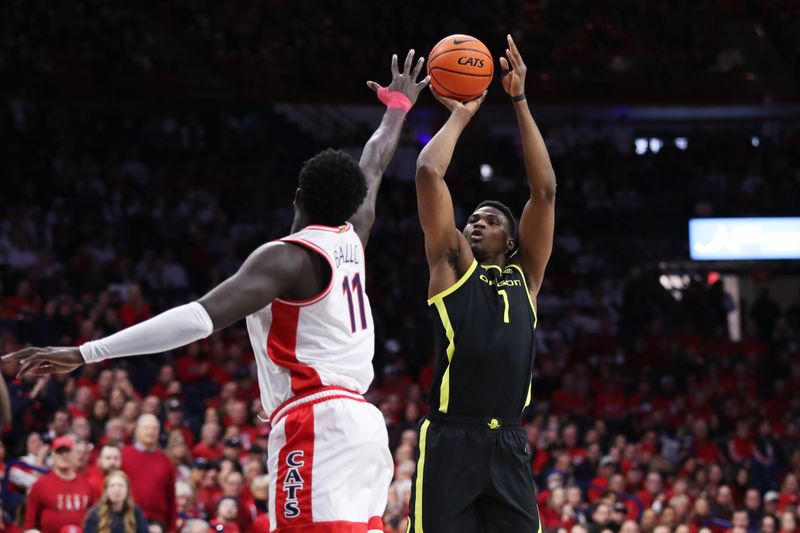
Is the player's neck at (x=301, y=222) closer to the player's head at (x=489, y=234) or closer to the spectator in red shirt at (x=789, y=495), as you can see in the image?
the player's head at (x=489, y=234)

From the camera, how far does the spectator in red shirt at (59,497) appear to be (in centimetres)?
884

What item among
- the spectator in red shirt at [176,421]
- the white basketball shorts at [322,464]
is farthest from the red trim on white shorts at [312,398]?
the spectator in red shirt at [176,421]

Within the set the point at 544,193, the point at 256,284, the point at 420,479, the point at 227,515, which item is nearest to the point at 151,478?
the point at 227,515

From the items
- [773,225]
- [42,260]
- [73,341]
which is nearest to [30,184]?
[42,260]

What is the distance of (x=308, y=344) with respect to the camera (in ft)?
13.4

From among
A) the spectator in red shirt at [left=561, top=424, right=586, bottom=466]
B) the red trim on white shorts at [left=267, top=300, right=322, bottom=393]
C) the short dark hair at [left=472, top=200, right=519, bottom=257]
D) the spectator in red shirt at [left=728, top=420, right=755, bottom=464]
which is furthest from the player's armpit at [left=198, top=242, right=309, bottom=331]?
the spectator in red shirt at [left=728, top=420, right=755, bottom=464]

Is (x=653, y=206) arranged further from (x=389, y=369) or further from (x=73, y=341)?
(x=73, y=341)

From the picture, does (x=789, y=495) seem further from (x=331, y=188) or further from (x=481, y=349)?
(x=331, y=188)

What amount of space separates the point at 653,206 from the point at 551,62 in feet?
11.8

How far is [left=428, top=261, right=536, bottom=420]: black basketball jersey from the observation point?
4855 mm

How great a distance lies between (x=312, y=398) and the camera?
4086 mm

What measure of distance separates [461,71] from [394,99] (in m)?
0.32

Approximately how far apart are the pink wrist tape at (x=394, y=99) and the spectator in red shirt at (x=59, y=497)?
4.82m

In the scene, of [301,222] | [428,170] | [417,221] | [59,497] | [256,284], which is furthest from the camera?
[417,221]
